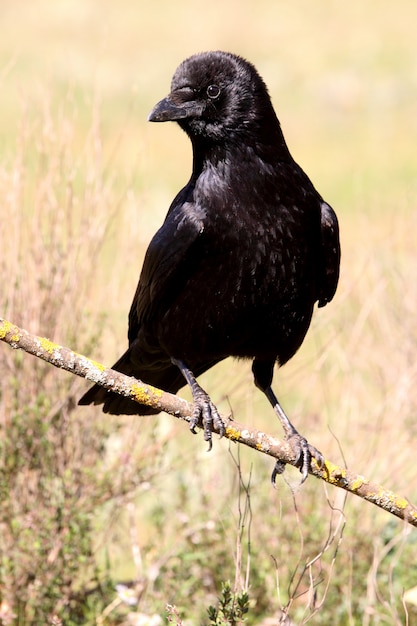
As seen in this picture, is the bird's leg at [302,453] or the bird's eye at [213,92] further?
the bird's eye at [213,92]

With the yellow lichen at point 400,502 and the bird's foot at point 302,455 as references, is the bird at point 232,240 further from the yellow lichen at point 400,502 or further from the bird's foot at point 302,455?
the yellow lichen at point 400,502

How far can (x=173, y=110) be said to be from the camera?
3.73 metres

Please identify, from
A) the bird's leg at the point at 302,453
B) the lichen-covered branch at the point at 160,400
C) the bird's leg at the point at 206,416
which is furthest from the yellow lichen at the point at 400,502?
the bird's leg at the point at 206,416

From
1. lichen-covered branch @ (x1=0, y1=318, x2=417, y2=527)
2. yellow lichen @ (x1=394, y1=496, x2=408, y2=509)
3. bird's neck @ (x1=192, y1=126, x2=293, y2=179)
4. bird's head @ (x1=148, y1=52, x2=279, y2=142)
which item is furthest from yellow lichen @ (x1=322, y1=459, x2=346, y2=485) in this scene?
bird's head @ (x1=148, y1=52, x2=279, y2=142)

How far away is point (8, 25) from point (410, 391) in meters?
23.6

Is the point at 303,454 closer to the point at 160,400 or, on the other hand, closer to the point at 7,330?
the point at 160,400

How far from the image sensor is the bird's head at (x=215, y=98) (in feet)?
12.4

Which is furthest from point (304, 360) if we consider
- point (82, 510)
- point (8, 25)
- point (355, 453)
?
point (8, 25)

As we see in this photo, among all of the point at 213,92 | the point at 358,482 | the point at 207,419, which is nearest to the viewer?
the point at 358,482

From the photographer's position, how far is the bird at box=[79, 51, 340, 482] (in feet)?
12.2

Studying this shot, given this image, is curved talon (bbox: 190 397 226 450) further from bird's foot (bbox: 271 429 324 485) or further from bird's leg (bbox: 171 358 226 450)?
bird's foot (bbox: 271 429 324 485)

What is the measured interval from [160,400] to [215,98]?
1.31 metres

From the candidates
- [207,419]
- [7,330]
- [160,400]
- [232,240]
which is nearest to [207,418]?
[207,419]

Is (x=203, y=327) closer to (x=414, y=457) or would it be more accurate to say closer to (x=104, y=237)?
(x=104, y=237)
